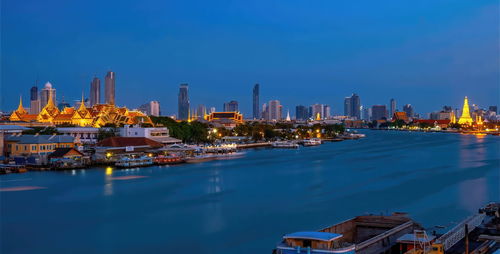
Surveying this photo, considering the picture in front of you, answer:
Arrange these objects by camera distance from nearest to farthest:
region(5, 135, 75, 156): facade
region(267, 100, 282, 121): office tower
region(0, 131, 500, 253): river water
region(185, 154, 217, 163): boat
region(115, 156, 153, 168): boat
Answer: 1. region(0, 131, 500, 253): river water
2. region(115, 156, 153, 168): boat
3. region(5, 135, 75, 156): facade
4. region(185, 154, 217, 163): boat
5. region(267, 100, 282, 121): office tower

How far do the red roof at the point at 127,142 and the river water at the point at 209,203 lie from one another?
3837mm

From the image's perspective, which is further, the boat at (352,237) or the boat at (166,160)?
the boat at (166,160)

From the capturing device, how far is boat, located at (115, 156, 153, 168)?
1966 centimetres

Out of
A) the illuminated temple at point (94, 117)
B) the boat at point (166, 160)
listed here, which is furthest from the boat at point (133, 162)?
the illuminated temple at point (94, 117)

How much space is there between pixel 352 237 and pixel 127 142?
56.9 feet

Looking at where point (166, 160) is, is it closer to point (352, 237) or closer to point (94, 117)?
point (94, 117)

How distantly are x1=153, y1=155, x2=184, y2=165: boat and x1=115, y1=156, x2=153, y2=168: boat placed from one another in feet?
1.38

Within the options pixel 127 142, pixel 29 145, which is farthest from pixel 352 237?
pixel 127 142

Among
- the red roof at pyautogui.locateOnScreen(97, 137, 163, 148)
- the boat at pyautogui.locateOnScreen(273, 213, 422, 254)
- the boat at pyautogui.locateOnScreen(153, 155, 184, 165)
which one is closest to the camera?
the boat at pyautogui.locateOnScreen(273, 213, 422, 254)

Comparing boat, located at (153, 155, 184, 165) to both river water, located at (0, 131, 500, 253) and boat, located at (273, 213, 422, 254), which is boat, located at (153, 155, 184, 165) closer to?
river water, located at (0, 131, 500, 253)

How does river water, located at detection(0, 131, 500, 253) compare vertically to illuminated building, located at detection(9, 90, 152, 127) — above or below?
below

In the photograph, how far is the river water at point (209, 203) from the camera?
8.55 metres

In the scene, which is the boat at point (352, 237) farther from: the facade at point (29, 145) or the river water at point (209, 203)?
the facade at point (29, 145)

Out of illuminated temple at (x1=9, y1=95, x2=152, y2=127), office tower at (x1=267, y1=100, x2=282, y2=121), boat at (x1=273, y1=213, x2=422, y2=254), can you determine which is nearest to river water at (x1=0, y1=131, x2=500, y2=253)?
boat at (x1=273, y1=213, x2=422, y2=254)
